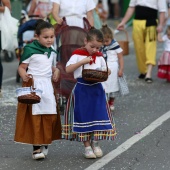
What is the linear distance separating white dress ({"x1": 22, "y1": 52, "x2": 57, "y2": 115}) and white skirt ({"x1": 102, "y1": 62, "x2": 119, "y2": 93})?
2.89m

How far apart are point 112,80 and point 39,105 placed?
3151mm

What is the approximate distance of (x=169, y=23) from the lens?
14.6m

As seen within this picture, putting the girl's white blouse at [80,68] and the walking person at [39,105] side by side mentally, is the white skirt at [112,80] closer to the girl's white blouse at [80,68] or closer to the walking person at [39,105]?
the girl's white blouse at [80,68]

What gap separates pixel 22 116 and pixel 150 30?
6.44 meters

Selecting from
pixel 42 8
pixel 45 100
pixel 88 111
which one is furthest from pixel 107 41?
pixel 42 8

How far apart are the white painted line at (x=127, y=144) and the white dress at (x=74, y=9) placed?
1.89 m

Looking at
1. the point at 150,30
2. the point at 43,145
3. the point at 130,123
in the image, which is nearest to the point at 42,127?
the point at 43,145

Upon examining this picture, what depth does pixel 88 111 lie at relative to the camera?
8.42 metres

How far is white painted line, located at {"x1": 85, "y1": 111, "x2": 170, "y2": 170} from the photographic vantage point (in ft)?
26.9

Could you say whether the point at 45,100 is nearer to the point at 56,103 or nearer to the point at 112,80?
the point at 56,103

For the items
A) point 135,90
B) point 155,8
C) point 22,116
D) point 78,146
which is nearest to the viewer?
point 22,116

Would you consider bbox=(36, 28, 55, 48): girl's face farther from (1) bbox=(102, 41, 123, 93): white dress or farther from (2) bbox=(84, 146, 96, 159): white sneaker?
(1) bbox=(102, 41, 123, 93): white dress

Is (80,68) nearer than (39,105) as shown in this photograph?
No

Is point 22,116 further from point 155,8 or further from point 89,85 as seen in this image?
point 155,8
